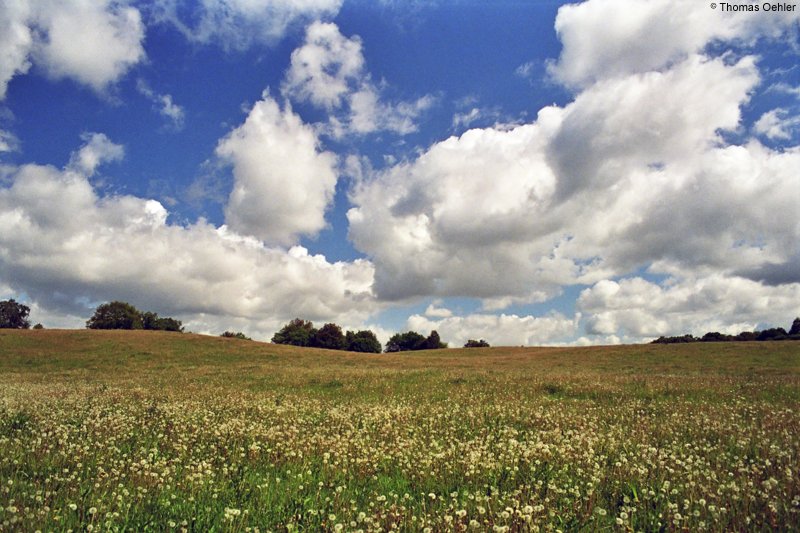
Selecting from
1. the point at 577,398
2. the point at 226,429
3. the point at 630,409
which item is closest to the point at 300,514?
the point at 226,429

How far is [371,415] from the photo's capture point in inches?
506

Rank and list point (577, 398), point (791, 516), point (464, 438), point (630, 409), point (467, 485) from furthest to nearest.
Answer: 1. point (577, 398)
2. point (630, 409)
3. point (464, 438)
4. point (467, 485)
5. point (791, 516)

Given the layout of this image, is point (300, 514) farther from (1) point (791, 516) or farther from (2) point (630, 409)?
(2) point (630, 409)

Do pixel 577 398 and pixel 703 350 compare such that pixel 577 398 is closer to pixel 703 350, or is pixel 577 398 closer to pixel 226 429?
pixel 226 429

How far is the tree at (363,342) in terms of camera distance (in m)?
135

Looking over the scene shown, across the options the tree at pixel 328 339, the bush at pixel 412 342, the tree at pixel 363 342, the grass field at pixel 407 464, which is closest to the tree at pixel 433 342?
the bush at pixel 412 342

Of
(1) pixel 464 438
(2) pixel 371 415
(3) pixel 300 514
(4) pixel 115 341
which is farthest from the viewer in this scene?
(4) pixel 115 341

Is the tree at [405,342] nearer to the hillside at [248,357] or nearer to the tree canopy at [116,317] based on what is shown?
the tree canopy at [116,317]

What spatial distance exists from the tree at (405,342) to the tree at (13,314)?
324 feet

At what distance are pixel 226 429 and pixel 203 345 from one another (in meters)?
53.9

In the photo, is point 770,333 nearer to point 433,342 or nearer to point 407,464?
point 433,342

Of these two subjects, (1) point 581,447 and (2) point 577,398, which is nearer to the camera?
(1) point 581,447

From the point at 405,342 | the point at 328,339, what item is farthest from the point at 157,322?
the point at 405,342

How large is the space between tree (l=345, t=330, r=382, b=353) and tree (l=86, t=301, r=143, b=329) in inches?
2113
